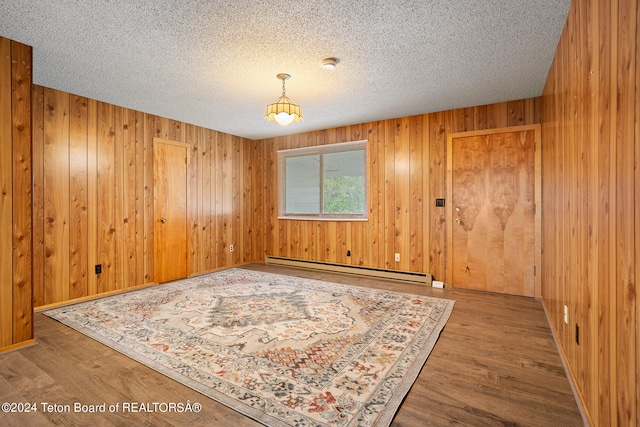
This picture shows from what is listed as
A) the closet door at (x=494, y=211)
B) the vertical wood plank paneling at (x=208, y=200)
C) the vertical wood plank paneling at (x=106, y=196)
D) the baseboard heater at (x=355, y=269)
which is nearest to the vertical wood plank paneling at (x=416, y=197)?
the baseboard heater at (x=355, y=269)

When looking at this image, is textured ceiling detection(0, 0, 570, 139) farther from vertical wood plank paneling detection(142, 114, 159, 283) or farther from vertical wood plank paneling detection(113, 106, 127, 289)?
vertical wood plank paneling detection(142, 114, 159, 283)

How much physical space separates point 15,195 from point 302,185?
156 inches

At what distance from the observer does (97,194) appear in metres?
3.89

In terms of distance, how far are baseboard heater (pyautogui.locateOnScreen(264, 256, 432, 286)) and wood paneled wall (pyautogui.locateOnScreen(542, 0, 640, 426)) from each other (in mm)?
2277

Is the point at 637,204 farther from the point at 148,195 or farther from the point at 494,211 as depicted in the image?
the point at 148,195

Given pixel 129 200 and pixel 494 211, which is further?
pixel 129 200

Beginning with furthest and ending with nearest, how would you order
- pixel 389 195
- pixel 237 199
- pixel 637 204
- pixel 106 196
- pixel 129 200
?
1. pixel 237 199
2. pixel 389 195
3. pixel 129 200
4. pixel 106 196
5. pixel 637 204

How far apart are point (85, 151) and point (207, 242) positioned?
2243mm

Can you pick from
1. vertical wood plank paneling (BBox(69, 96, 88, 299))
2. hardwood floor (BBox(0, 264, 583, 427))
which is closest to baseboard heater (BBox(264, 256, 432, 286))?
hardwood floor (BBox(0, 264, 583, 427))

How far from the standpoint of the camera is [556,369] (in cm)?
205

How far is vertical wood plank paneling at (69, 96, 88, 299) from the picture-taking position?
3.64m

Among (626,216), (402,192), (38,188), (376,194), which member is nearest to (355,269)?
(376,194)

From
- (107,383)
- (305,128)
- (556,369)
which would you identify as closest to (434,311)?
(556,369)

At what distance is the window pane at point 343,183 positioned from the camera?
16.8 ft
